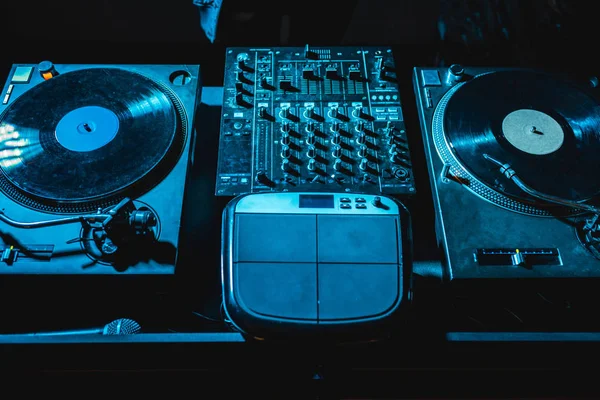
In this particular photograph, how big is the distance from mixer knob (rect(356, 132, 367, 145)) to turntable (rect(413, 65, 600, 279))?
0.67 feet

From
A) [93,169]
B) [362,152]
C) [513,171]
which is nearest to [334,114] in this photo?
[362,152]

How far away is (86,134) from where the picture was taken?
1306 mm

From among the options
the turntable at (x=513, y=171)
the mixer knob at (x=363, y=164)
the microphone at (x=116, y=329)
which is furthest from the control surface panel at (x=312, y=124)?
the microphone at (x=116, y=329)

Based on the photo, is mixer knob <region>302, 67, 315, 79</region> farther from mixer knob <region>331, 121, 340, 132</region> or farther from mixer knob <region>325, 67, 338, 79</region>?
mixer knob <region>331, 121, 340, 132</region>

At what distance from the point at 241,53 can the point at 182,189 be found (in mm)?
552

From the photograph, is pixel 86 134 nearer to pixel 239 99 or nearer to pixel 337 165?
pixel 239 99

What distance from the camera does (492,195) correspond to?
4.17 feet

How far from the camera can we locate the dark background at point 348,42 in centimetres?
108

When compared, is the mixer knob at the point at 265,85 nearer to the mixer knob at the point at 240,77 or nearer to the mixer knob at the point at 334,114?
the mixer knob at the point at 240,77

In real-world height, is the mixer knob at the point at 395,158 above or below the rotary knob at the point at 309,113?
below

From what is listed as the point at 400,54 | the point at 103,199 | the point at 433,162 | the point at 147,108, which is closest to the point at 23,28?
the point at 147,108

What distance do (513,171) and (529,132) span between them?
0.19m

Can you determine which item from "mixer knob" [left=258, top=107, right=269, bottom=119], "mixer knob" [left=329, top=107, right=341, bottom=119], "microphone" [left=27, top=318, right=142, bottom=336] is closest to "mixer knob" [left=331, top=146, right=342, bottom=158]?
"mixer knob" [left=329, top=107, right=341, bottom=119]

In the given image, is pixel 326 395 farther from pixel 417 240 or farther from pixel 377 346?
pixel 417 240
